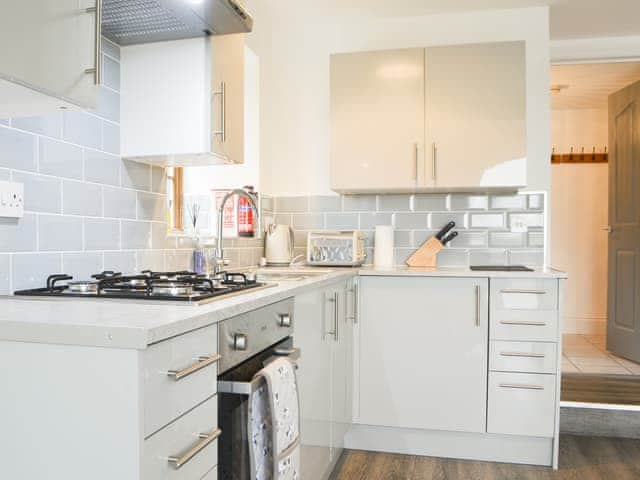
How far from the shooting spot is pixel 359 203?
134 inches

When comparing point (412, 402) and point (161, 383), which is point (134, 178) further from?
point (412, 402)

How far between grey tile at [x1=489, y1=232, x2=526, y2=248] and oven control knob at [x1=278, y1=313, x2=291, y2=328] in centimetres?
192

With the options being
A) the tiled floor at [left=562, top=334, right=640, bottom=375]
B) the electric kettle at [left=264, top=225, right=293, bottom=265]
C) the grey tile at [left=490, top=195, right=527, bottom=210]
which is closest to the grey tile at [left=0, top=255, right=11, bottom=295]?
the electric kettle at [left=264, top=225, right=293, bottom=265]

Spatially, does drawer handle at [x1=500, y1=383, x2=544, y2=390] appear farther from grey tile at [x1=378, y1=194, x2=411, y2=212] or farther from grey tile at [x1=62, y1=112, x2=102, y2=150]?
grey tile at [x1=62, y1=112, x2=102, y2=150]

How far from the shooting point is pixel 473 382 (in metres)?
2.70

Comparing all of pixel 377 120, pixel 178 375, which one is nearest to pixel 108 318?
pixel 178 375

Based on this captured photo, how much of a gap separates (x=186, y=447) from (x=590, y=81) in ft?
15.6

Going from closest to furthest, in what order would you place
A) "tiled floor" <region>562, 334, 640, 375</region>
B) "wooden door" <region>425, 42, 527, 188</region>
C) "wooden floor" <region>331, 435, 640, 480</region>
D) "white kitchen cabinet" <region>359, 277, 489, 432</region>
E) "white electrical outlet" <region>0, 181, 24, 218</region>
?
"white electrical outlet" <region>0, 181, 24, 218</region>
"wooden floor" <region>331, 435, 640, 480</region>
"white kitchen cabinet" <region>359, 277, 489, 432</region>
"wooden door" <region>425, 42, 527, 188</region>
"tiled floor" <region>562, 334, 640, 375</region>

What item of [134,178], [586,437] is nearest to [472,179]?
[586,437]

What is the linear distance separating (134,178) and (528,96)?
2.39 meters

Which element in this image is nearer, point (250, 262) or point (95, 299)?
point (95, 299)

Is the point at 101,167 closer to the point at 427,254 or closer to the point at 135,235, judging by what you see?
the point at 135,235

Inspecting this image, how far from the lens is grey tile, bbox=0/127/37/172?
1.42m

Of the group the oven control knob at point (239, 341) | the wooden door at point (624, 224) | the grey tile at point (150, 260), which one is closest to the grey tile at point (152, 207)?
the grey tile at point (150, 260)
